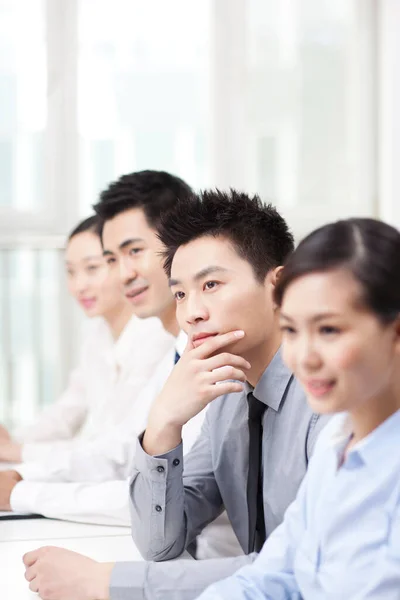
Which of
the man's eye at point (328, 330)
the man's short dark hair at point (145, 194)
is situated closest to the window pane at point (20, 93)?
the man's short dark hair at point (145, 194)

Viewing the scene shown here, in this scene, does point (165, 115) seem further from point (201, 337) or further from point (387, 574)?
point (387, 574)

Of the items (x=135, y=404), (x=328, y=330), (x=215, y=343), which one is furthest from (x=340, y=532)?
(x=135, y=404)

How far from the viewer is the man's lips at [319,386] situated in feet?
2.71

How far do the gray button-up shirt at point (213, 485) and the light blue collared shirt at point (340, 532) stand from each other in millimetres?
184

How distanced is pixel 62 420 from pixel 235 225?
1.44m

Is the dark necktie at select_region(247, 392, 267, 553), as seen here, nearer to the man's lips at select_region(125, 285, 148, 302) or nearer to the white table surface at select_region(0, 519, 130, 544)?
the white table surface at select_region(0, 519, 130, 544)

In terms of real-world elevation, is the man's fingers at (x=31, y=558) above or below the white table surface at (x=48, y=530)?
above

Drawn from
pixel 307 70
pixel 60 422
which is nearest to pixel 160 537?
pixel 60 422

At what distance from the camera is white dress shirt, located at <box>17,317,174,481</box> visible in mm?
1857

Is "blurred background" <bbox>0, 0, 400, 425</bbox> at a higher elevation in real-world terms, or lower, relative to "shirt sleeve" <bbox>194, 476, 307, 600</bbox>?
higher

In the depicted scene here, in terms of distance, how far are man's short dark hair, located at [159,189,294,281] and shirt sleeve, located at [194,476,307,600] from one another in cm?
49

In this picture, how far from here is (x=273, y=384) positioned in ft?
4.28

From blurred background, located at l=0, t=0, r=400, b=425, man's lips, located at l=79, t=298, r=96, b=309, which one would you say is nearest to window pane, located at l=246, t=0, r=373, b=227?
blurred background, located at l=0, t=0, r=400, b=425

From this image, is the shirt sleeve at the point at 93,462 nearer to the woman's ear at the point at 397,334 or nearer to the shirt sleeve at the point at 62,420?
the shirt sleeve at the point at 62,420
